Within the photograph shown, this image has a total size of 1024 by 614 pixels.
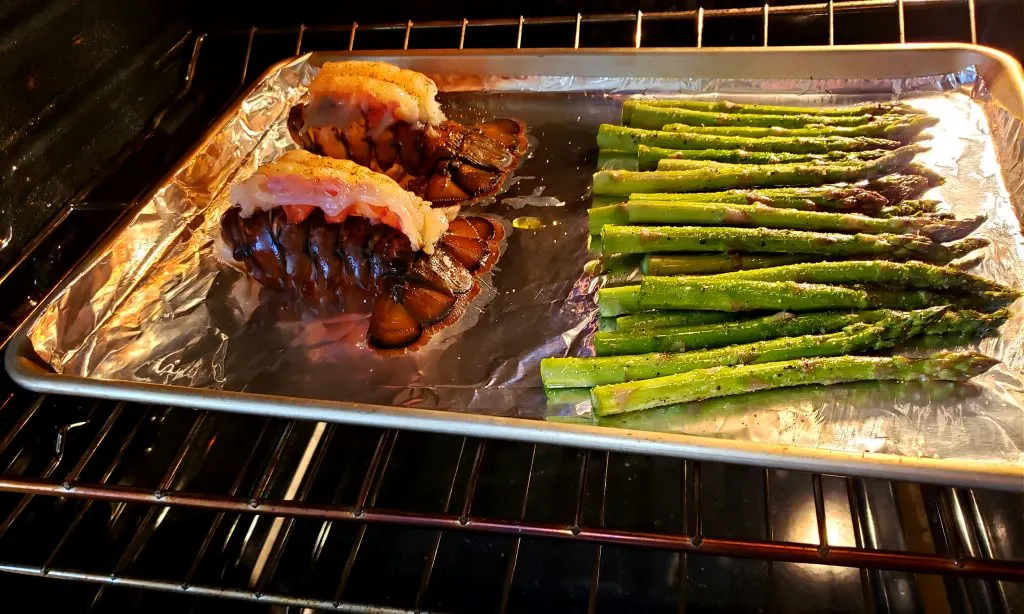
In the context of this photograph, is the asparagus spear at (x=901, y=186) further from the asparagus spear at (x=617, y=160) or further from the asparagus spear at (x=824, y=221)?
the asparagus spear at (x=617, y=160)

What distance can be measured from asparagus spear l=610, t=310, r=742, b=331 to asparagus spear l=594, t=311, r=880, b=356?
1.0 inches

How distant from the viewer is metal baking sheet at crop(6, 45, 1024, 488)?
2.22 metres

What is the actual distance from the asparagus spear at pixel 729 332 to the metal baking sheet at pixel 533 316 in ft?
0.69

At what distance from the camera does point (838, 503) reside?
2.63 m

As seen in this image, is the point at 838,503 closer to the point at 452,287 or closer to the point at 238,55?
the point at 452,287

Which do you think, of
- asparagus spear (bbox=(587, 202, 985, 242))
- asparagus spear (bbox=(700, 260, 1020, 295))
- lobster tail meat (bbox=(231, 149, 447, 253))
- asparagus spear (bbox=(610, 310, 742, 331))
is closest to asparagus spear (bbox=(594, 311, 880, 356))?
asparagus spear (bbox=(610, 310, 742, 331))

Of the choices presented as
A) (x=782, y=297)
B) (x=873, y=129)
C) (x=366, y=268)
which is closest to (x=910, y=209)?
(x=873, y=129)

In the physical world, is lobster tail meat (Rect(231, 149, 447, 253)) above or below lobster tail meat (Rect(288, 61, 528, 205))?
below

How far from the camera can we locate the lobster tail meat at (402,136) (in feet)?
10.7

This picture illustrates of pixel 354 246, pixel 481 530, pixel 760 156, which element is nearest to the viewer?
pixel 481 530

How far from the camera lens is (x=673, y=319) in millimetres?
→ 2537

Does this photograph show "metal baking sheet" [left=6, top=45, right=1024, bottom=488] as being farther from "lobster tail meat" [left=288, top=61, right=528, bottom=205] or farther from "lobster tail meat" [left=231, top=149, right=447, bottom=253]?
"lobster tail meat" [left=231, top=149, right=447, bottom=253]

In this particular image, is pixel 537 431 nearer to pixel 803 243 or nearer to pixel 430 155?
pixel 803 243

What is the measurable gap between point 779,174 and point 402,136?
1686mm
